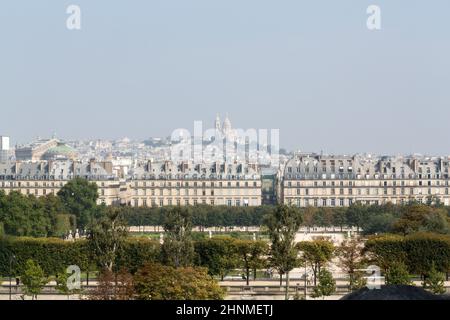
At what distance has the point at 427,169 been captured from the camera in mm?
80125

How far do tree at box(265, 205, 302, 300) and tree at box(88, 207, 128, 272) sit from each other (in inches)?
163

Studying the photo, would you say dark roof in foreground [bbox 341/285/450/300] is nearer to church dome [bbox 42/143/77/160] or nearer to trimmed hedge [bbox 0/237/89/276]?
trimmed hedge [bbox 0/237/89/276]

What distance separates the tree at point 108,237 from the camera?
107ft

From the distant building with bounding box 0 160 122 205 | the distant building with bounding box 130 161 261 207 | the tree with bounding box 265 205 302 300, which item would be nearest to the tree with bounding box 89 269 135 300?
the tree with bounding box 265 205 302 300

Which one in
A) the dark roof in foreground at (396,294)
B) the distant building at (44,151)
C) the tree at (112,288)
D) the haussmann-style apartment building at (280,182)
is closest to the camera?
the dark roof in foreground at (396,294)

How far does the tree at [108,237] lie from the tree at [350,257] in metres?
6.41

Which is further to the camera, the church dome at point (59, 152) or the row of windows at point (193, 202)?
the church dome at point (59, 152)

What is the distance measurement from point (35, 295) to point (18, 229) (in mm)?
19249

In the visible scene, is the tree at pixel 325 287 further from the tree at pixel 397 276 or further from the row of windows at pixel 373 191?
the row of windows at pixel 373 191

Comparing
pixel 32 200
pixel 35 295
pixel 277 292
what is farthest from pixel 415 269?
pixel 32 200

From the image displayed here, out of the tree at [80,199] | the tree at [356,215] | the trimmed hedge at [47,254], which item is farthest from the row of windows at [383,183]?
the trimmed hedge at [47,254]

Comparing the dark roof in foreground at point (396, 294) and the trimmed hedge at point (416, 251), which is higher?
the dark roof in foreground at point (396, 294)

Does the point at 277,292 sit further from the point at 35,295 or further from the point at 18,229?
the point at 18,229
